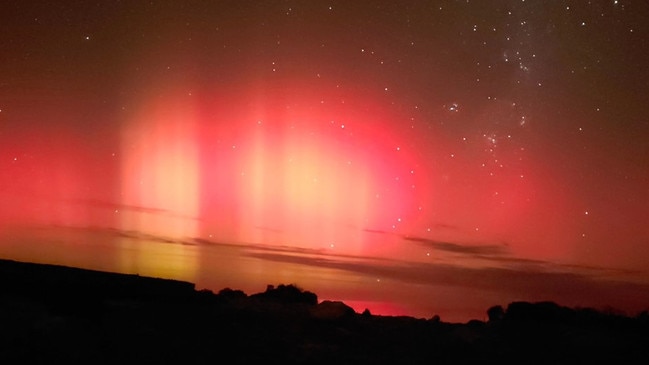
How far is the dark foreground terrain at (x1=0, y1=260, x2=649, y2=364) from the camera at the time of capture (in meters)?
13.1

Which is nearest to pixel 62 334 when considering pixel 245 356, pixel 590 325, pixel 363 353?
pixel 245 356

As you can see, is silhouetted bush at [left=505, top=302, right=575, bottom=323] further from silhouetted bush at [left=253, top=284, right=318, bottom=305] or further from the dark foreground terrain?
silhouetted bush at [left=253, top=284, right=318, bottom=305]

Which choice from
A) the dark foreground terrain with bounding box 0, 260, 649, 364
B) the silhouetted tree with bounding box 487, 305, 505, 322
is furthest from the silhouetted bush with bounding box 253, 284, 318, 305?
the silhouetted tree with bounding box 487, 305, 505, 322

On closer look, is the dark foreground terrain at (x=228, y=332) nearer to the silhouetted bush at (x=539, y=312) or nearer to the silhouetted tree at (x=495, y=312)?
the silhouetted bush at (x=539, y=312)

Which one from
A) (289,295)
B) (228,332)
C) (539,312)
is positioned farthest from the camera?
(289,295)

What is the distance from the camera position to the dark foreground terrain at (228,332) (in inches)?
516

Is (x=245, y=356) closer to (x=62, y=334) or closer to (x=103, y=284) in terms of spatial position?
(x=62, y=334)

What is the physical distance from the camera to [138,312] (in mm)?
15984

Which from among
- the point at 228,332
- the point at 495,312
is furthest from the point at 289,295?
the point at 228,332

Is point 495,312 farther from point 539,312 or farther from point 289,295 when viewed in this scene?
point 289,295

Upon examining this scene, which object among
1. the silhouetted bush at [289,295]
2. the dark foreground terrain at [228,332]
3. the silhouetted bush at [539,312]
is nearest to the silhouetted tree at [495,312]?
the silhouetted bush at [539,312]

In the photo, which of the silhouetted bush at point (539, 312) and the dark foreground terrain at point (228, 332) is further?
the silhouetted bush at point (539, 312)

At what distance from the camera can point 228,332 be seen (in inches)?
642

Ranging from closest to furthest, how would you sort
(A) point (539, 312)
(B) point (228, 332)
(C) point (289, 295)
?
(B) point (228, 332) → (A) point (539, 312) → (C) point (289, 295)
